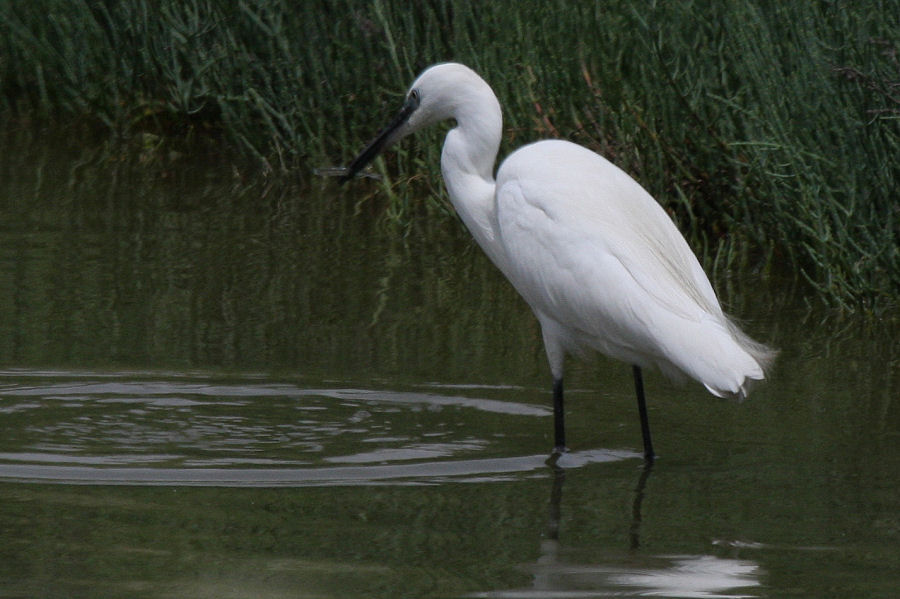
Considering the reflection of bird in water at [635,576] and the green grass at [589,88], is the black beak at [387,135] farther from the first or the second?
the reflection of bird in water at [635,576]

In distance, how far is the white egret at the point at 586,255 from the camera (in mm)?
4453

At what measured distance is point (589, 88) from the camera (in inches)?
285

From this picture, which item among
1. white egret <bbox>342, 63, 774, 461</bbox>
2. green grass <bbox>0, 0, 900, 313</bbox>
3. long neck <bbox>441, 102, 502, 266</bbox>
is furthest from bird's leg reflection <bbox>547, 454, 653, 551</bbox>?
green grass <bbox>0, 0, 900, 313</bbox>

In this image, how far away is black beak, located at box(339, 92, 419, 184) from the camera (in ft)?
17.6

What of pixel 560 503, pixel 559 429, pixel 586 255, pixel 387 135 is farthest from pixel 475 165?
pixel 560 503

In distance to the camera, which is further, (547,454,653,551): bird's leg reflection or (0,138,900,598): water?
(547,454,653,551): bird's leg reflection

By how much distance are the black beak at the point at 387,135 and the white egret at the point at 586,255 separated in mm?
123

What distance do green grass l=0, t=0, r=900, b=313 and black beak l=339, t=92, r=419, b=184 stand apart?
1271mm

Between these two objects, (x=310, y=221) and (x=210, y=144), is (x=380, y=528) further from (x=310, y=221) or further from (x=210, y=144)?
(x=210, y=144)

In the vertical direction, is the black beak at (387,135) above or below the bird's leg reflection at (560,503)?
above

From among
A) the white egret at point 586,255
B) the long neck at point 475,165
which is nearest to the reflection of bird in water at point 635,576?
the white egret at point 586,255

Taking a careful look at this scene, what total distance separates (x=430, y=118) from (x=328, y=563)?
2.12 meters

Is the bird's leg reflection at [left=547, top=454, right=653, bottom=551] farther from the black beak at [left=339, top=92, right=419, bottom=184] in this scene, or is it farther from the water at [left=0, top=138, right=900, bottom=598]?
the black beak at [left=339, top=92, right=419, bottom=184]

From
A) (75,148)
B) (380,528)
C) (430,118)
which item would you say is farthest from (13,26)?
(380,528)
